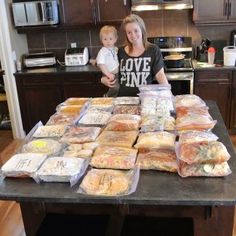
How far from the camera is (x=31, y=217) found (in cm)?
151

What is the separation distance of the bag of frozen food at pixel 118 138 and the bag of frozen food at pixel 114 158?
51mm

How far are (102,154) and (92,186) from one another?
201 millimetres

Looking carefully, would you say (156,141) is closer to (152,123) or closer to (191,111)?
(152,123)

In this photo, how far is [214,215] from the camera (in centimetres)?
128

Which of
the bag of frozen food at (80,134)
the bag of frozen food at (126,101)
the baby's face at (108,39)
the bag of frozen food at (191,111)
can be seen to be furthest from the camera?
the baby's face at (108,39)

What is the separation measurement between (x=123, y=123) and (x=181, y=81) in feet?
6.41

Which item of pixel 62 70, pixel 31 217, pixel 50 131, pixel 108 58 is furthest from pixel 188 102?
pixel 62 70

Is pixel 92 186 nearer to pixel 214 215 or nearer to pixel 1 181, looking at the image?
pixel 1 181

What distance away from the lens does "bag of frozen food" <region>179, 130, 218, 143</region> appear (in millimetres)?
1400

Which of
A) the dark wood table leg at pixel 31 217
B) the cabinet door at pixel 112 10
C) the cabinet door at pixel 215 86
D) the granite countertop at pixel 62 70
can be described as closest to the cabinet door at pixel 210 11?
the cabinet door at pixel 215 86

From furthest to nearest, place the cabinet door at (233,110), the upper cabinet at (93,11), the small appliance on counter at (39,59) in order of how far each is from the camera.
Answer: the small appliance on counter at (39,59), the upper cabinet at (93,11), the cabinet door at (233,110)

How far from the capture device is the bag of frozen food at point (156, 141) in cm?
143

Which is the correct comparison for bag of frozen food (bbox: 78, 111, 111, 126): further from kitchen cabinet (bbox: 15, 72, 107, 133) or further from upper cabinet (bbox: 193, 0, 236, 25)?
upper cabinet (bbox: 193, 0, 236, 25)

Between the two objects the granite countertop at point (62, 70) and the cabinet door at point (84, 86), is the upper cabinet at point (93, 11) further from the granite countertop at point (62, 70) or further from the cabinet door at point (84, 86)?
the cabinet door at point (84, 86)
